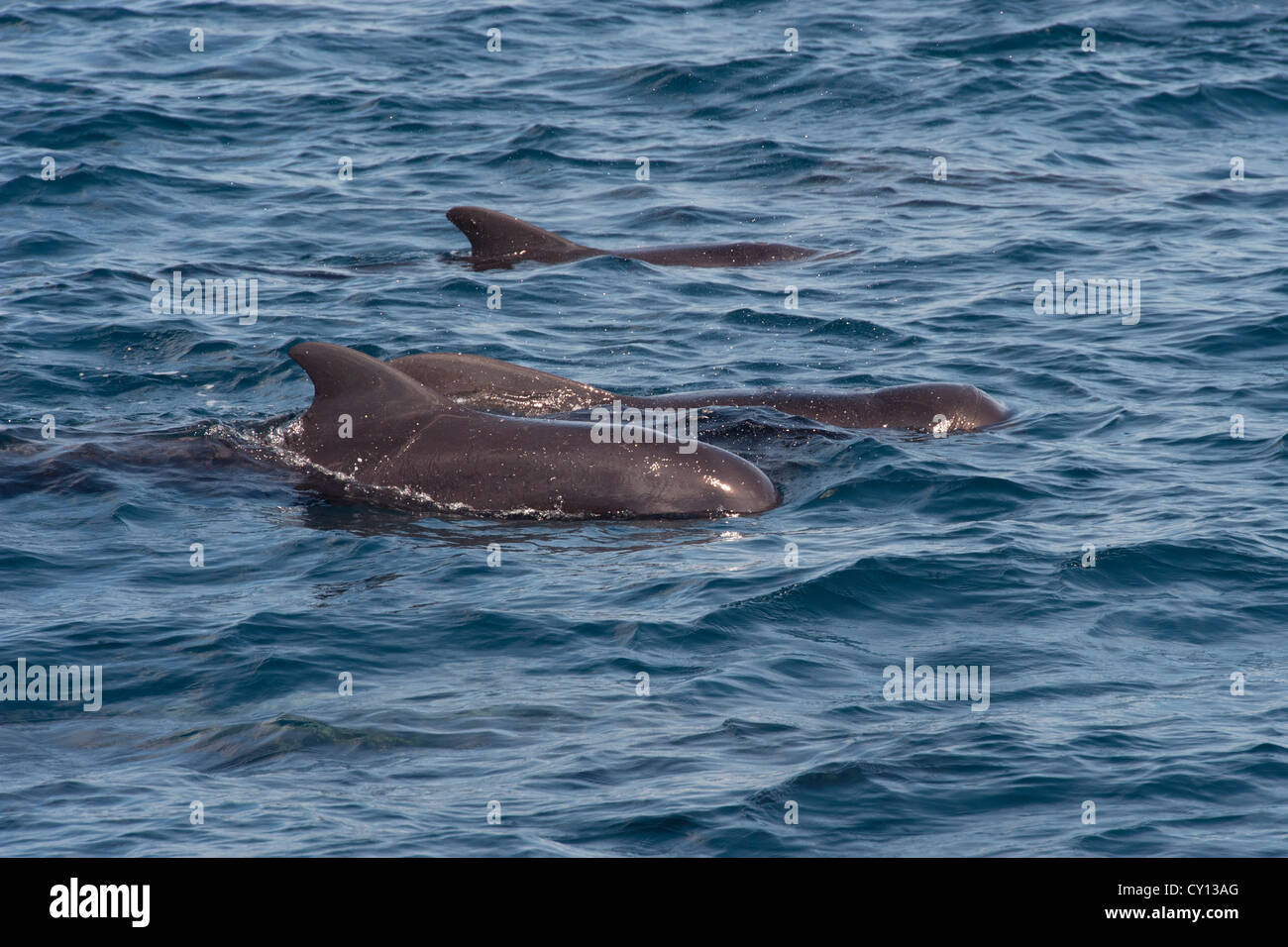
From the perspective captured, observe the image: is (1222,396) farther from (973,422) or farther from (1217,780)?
(1217,780)

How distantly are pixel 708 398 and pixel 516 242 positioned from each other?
6466mm

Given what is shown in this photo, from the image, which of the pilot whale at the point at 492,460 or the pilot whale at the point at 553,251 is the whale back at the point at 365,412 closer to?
the pilot whale at the point at 492,460

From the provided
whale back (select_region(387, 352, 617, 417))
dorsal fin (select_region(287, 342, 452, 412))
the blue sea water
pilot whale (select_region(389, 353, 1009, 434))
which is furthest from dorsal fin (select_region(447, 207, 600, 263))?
dorsal fin (select_region(287, 342, 452, 412))

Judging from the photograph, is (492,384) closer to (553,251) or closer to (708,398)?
(708,398)

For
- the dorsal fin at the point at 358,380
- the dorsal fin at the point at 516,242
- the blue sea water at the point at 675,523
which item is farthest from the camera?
the dorsal fin at the point at 516,242

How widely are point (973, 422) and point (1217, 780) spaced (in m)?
6.88

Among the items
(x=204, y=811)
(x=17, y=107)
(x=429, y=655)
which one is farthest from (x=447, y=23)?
(x=204, y=811)

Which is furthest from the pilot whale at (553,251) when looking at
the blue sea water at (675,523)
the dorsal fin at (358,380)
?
the dorsal fin at (358,380)

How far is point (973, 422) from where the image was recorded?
15000 mm

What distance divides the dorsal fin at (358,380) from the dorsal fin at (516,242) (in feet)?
25.3

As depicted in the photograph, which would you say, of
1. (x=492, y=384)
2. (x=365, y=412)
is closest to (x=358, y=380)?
(x=365, y=412)

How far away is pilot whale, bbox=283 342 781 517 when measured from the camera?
41.4 feet

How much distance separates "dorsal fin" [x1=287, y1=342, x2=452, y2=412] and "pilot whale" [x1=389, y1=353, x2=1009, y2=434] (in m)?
1.00

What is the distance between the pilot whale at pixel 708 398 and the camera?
47.0 ft
